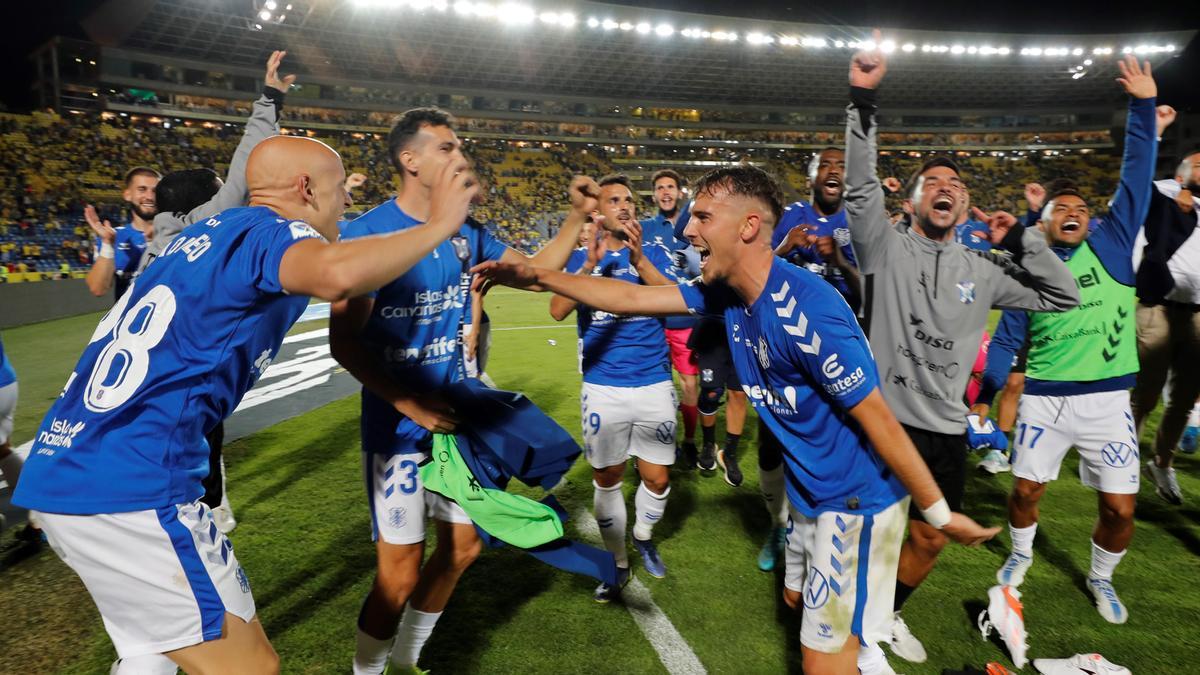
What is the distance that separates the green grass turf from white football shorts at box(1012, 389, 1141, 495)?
86 cm

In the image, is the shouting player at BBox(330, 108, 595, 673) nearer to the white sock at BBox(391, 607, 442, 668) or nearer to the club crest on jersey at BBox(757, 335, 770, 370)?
the white sock at BBox(391, 607, 442, 668)

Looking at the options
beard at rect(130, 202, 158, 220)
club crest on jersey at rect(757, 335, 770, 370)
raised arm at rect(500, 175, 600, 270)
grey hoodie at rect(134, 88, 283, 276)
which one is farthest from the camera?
beard at rect(130, 202, 158, 220)

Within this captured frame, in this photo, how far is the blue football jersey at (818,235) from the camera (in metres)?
4.27

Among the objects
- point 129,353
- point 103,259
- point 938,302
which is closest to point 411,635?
point 129,353

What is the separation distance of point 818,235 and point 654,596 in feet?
9.01

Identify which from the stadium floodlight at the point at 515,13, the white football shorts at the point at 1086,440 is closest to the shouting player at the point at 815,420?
the white football shorts at the point at 1086,440

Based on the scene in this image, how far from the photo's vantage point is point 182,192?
4.18m

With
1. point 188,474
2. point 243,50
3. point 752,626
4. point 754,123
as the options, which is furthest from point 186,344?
point 754,123

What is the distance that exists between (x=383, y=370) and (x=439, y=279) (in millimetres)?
507

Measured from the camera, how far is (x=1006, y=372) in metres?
5.36

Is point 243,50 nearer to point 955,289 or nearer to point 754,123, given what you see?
point 754,123

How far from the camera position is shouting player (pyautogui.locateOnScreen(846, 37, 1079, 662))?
131 inches

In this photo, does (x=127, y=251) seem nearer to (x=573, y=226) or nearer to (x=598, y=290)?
(x=573, y=226)

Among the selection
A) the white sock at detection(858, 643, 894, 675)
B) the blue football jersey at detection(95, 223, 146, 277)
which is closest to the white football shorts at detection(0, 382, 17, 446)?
the blue football jersey at detection(95, 223, 146, 277)
